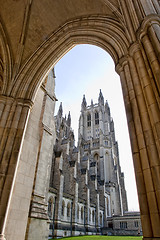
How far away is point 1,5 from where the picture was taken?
23.0ft

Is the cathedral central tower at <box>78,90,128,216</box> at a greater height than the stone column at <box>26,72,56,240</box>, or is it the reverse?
the cathedral central tower at <box>78,90,128,216</box>

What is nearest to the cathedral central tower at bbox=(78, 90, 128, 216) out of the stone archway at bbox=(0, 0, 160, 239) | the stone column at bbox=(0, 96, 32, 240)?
the stone archway at bbox=(0, 0, 160, 239)

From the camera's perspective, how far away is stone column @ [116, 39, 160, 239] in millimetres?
2762

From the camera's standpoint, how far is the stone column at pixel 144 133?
9.06ft

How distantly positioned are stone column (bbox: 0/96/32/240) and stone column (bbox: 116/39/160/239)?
345 centimetres

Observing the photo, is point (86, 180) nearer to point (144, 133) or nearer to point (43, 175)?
point (43, 175)

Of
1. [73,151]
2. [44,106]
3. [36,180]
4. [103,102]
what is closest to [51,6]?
[44,106]

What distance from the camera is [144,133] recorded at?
3389 millimetres

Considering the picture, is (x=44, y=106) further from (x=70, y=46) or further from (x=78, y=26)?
(x=78, y=26)

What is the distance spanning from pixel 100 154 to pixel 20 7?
4024 centimetres

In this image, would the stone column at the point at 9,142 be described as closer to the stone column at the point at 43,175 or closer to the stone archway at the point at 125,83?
the stone archway at the point at 125,83

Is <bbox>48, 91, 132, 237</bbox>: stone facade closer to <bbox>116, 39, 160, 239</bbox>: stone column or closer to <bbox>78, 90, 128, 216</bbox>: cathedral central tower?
<bbox>78, 90, 128, 216</bbox>: cathedral central tower

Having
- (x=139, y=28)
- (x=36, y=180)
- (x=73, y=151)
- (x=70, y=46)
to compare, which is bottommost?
(x=36, y=180)

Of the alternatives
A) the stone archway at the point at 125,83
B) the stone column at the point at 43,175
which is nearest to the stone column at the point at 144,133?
the stone archway at the point at 125,83
